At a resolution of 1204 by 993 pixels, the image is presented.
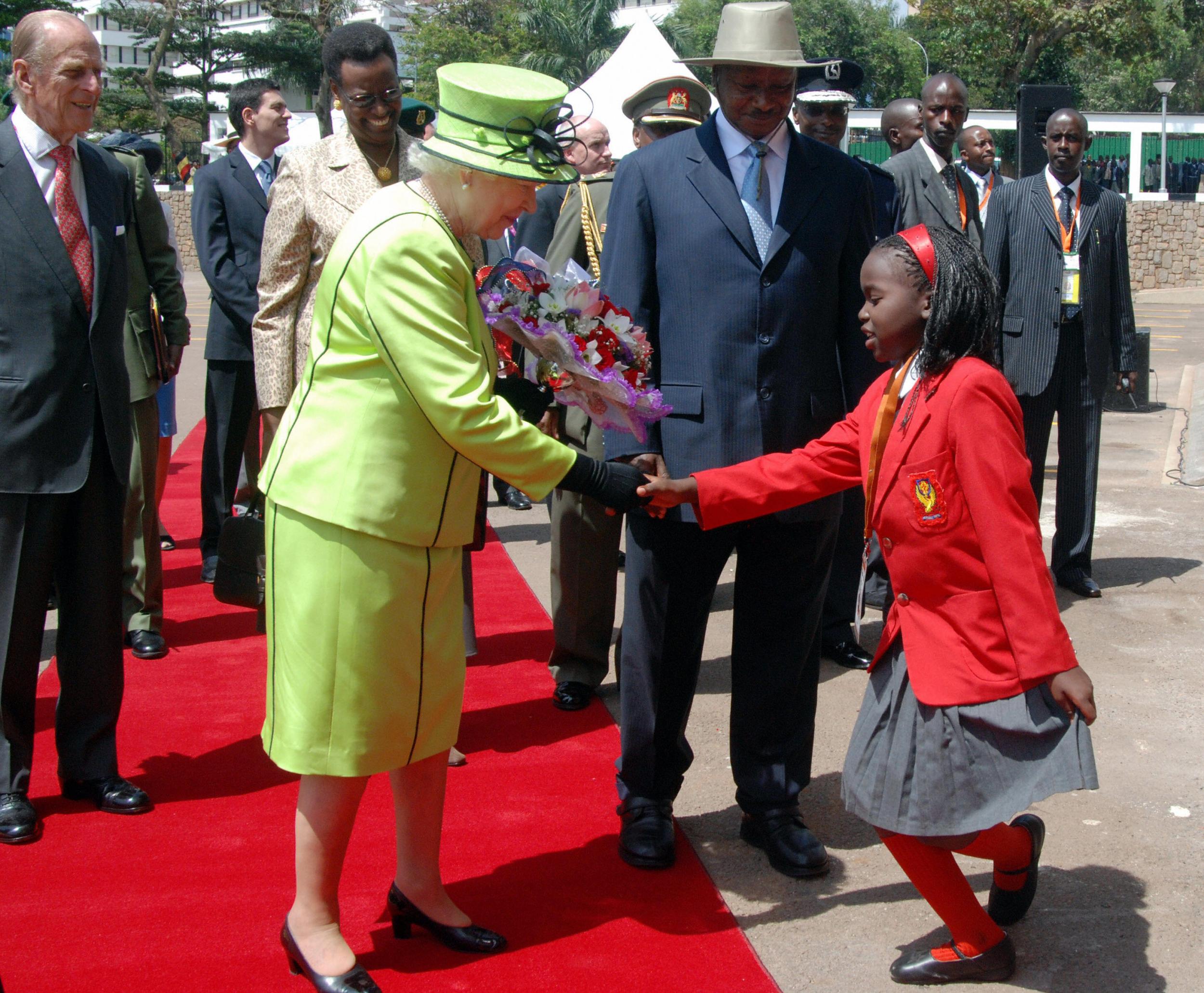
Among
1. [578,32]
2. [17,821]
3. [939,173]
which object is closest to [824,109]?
[939,173]

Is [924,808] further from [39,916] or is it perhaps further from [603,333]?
[39,916]

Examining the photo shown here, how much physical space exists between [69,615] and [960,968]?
9.37 ft

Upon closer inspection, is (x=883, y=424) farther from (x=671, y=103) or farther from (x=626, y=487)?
(x=671, y=103)

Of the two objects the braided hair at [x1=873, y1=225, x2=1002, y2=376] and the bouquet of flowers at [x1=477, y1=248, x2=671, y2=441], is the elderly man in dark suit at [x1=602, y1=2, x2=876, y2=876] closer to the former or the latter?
the bouquet of flowers at [x1=477, y1=248, x2=671, y2=441]

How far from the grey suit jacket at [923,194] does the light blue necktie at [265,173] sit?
3283 millimetres

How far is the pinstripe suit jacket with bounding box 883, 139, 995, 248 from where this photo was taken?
626 cm

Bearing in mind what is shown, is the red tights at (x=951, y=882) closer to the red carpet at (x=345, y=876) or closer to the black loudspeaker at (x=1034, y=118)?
the red carpet at (x=345, y=876)

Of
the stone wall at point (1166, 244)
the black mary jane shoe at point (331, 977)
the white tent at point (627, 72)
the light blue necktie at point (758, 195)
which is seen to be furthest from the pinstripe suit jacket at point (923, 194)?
the stone wall at point (1166, 244)

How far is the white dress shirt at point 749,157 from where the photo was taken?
146 inches

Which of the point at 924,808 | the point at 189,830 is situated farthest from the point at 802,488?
the point at 189,830

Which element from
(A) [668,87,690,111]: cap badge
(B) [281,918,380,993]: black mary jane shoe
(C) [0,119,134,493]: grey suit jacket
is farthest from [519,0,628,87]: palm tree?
(B) [281,918,380,993]: black mary jane shoe

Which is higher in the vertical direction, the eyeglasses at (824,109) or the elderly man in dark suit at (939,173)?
the eyeglasses at (824,109)

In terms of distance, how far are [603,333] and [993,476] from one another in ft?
3.33

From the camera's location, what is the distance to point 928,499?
9.83 ft
